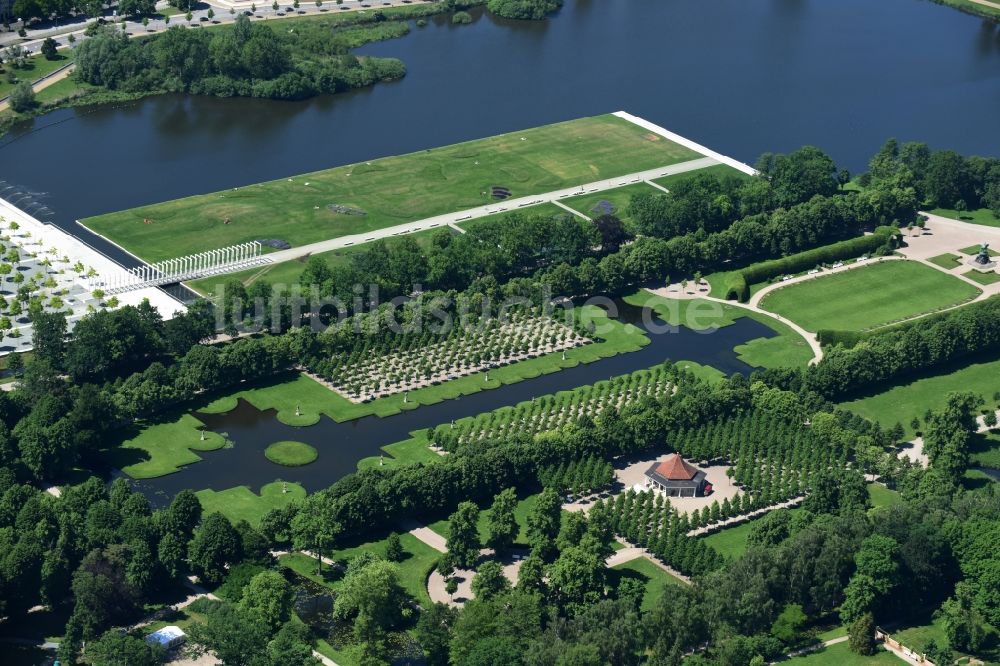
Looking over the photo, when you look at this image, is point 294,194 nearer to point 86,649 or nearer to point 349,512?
point 349,512

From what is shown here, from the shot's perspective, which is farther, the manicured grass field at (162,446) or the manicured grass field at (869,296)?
the manicured grass field at (869,296)

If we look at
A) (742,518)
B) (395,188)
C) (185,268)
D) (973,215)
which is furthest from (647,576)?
(973,215)

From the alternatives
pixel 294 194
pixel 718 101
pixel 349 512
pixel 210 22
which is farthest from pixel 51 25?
pixel 349 512

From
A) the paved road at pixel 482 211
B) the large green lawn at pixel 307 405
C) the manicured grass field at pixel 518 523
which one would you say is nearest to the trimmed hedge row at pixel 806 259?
the large green lawn at pixel 307 405

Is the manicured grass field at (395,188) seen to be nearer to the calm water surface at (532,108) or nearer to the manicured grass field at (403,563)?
the calm water surface at (532,108)

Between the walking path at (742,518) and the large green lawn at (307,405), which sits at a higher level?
the large green lawn at (307,405)

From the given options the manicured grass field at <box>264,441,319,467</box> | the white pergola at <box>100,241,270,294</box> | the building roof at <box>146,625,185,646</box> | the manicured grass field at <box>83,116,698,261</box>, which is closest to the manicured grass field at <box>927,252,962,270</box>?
the manicured grass field at <box>83,116,698,261</box>
